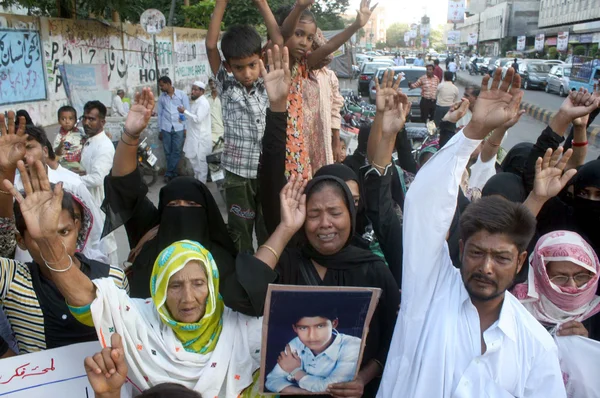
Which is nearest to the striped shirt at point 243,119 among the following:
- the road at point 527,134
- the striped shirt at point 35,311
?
the striped shirt at point 35,311

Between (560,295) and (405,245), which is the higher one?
(405,245)

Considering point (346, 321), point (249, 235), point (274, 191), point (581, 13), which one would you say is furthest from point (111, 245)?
point (581, 13)

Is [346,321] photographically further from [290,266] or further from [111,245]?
[111,245]

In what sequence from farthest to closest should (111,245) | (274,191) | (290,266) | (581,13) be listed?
(581,13) → (111,245) → (274,191) → (290,266)

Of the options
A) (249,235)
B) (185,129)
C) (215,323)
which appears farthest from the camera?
(185,129)

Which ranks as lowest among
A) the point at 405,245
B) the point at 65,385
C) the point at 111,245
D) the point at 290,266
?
the point at 111,245

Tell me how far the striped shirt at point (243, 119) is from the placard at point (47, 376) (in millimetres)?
1531

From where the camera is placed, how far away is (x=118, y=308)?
1.96 m

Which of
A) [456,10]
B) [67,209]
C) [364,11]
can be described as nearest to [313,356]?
[67,209]

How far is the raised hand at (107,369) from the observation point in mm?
1715

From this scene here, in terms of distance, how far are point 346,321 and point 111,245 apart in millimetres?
2905

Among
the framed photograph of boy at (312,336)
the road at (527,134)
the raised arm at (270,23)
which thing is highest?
the raised arm at (270,23)

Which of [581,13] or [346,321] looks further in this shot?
[581,13]

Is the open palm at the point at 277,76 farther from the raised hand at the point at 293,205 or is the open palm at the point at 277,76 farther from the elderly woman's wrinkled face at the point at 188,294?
the elderly woman's wrinkled face at the point at 188,294
